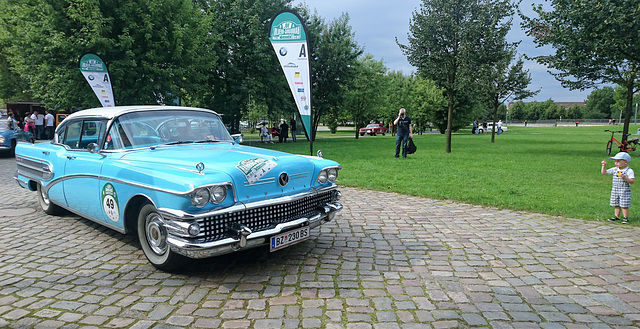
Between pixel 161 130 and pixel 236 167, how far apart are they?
68.9 inches

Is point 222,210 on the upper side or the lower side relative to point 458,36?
lower

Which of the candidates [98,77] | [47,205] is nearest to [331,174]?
[47,205]

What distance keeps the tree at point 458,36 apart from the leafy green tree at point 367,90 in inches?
650

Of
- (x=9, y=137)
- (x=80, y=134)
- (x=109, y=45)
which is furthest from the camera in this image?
(x=109, y=45)

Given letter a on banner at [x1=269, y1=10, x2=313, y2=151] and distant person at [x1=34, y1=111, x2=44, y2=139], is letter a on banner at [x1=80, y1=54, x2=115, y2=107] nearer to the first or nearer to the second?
letter a on banner at [x1=269, y1=10, x2=313, y2=151]

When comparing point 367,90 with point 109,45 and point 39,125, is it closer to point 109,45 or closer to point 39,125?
point 109,45

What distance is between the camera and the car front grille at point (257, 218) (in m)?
3.57

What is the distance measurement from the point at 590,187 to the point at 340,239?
290 inches

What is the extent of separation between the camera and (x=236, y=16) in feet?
78.1

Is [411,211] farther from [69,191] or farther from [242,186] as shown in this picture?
[69,191]

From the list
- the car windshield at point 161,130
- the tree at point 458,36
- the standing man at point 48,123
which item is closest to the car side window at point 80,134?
the car windshield at point 161,130

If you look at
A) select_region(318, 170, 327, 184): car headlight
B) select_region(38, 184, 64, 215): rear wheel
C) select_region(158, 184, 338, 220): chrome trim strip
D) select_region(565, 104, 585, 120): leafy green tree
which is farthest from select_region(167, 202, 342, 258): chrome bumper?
select_region(565, 104, 585, 120): leafy green tree

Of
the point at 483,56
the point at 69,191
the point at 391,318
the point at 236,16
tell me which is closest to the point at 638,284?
the point at 391,318

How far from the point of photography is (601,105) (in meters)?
115
